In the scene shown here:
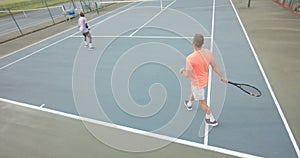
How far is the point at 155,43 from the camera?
988cm

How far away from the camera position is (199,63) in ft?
12.0

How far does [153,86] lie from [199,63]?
278 centimetres

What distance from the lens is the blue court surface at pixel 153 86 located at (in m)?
4.21

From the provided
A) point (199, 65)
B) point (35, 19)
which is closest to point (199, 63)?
point (199, 65)

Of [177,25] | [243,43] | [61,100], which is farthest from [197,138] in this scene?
[177,25]

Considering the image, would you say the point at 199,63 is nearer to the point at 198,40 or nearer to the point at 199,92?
the point at 198,40

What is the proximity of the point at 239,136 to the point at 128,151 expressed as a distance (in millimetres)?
2369

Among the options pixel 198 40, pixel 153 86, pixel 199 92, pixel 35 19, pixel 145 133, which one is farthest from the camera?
pixel 35 19

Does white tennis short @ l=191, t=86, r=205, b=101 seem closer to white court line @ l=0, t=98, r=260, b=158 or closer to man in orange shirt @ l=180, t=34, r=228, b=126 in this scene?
man in orange shirt @ l=180, t=34, r=228, b=126

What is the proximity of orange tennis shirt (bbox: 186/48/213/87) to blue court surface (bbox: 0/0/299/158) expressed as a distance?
1318 millimetres

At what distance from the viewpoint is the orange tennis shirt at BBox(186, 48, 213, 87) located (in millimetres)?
3633

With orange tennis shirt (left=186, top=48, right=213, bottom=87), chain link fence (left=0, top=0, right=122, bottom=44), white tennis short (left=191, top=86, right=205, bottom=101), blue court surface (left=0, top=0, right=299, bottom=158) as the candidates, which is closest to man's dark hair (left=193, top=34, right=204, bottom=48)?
orange tennis shirt (left=186, top=48, right=213, bottom=87)

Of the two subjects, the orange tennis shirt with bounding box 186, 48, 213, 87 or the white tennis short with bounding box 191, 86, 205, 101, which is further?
the white tennis short with bounding box 191, 86, 205, 101

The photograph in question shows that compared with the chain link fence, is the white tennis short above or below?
below
